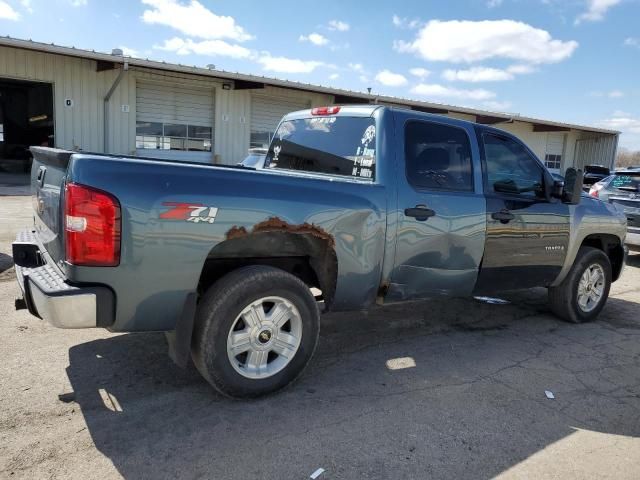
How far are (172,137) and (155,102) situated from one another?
1.32 meters

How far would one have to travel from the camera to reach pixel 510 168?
478 cm

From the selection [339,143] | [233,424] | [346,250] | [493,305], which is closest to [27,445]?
[233,424]

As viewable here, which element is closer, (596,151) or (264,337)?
(264,337)

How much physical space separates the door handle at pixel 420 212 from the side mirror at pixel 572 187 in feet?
5.61

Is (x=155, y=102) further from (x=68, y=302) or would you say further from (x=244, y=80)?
(x=68, y=302)

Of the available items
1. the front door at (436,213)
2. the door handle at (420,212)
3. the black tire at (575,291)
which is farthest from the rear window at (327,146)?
the black tire at (575,291)

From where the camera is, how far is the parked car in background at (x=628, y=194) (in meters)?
8.94

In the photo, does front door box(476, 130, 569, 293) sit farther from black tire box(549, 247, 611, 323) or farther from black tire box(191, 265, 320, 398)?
black tire box(191, 265, 320, 398)

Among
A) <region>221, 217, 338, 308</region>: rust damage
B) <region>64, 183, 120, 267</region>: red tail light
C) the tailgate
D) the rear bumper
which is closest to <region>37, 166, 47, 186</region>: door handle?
the tailgate

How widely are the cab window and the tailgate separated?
331cm

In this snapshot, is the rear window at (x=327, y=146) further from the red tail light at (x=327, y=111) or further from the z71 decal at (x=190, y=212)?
the z71 decal at (x=190, y=212)

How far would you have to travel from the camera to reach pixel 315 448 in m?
2.93

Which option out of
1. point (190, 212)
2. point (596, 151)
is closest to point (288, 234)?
point (190, 212)

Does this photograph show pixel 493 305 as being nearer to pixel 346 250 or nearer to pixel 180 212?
pixel 346 250
